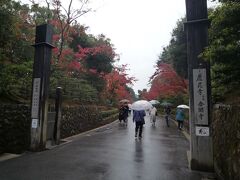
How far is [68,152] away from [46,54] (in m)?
3.97

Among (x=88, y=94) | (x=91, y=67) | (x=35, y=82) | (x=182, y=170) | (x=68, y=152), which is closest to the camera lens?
(x=182, y=170)

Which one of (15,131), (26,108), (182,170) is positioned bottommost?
(182,170)

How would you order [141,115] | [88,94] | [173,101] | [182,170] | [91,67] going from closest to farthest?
[182,170] < [141,115] < [88,94] < [91,67] < [173,101]

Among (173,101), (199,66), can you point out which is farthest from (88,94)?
(173,101)

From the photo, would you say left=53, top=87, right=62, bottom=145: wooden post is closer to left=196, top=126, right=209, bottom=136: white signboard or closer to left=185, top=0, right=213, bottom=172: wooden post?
left=185, top=0, right=213, bottom=172: wooden post

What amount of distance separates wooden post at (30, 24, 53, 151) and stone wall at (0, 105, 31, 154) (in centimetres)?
39

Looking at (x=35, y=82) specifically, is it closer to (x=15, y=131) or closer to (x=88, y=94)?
(x=15, y=131)

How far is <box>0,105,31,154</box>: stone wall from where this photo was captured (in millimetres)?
9594

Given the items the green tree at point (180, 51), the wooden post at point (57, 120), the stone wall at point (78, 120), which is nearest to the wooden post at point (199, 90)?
the wooden post at point (57, 120)

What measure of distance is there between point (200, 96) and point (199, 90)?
0.61ft

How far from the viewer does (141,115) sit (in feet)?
44.5

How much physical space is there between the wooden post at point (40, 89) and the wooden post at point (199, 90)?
18.2 ft

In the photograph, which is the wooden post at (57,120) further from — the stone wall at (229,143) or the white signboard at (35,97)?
the stone wall at (229,143)

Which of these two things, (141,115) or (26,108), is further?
(141,115)
